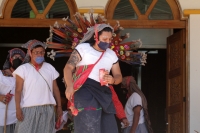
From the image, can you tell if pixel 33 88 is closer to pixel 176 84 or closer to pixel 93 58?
pixel 93 58

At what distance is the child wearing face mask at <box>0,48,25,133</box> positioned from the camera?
5254 mm

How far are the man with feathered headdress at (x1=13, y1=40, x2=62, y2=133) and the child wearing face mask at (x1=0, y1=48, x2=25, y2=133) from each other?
280mm

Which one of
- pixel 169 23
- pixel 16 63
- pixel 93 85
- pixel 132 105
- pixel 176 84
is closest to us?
pixel 93 85

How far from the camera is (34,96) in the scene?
16.4ft

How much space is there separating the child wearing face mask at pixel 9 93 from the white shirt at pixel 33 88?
0.30m

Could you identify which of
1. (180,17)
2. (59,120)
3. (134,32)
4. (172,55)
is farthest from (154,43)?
(59,120)

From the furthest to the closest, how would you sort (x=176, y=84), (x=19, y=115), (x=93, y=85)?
(x=176, y=84) < (x=19, y=115) < (x=93, y=85)

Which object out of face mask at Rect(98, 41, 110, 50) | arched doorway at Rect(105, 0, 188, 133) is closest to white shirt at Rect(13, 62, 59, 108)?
face mask at Rect(98, 41, 110, 50)

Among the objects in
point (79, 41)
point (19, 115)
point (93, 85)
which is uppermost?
point (79, 41)

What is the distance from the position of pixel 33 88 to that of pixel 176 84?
2.63 meters

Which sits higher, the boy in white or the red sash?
the red sash

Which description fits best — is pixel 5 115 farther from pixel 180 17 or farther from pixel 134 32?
pixel 134 32

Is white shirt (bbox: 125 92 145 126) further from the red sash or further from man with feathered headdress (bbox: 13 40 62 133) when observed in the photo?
the red sash

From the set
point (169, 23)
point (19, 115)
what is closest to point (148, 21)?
point (169, 23)
